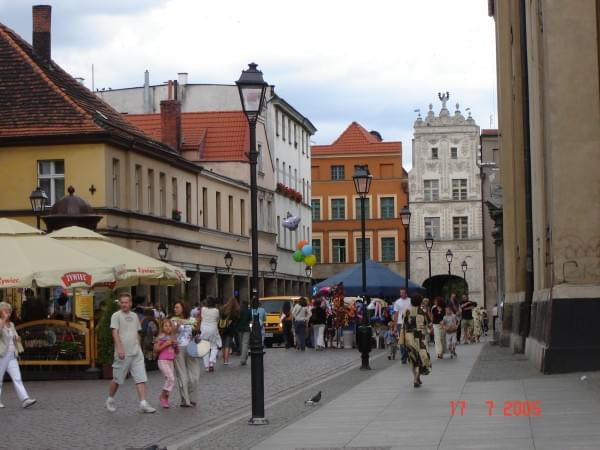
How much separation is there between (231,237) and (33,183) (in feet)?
63.6

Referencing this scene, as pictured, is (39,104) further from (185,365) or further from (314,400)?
(314,400)

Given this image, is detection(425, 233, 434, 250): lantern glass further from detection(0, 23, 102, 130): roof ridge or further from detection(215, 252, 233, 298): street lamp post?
detection(0, 23, 102, 130): roof ridge

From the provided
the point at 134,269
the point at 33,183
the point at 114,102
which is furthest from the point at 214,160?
the point at 134,269

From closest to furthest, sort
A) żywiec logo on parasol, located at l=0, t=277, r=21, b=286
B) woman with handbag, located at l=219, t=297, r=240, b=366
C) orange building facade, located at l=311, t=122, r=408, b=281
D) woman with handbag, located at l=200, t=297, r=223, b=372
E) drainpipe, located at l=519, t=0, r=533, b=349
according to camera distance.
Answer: żywiec logo on parasol, located at l=0, t=277, r=21, b=286 < woman with handbag, located at l=200, t=297, r=223, b=372 < drainpipe, located at l=519, t=0, r=533, b=349 < woman with handbag, located at l=219, t=297, r=240, b=366 < orange building facade, located at l=311, t=122, r=408, b=281

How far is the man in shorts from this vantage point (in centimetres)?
1936

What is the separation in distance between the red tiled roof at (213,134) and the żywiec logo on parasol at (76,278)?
43.3 meters

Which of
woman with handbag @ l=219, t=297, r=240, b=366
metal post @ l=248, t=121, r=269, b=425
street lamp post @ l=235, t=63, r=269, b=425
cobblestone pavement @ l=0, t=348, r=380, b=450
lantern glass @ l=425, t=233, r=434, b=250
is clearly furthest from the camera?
lantern glass @ l=425, t=233, r=434, b=250

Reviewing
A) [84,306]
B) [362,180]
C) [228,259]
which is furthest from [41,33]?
[84,306]

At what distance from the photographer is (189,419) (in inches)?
711

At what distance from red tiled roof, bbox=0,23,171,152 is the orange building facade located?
56.8m

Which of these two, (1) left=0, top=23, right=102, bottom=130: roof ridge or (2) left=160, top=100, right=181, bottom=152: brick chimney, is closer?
(1) left=0, top=23, right=102, bottom=130: roof ridge

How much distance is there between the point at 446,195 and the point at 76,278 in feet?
257
